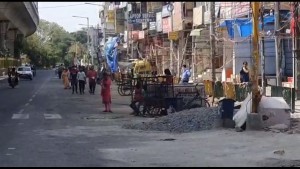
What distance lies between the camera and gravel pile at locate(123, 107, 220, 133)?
17.0 meters

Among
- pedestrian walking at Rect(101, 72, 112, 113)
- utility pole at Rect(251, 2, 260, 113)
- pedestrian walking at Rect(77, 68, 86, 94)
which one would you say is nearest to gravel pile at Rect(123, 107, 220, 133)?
utility pole at Rect(251, 2, 260, 113)

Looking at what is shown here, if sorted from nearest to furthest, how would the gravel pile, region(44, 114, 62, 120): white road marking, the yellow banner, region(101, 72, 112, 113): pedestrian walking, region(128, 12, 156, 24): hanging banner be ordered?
the gravel pile
region(44, 114, 62, 120): white road marking
region(101, 72, 112, 113): pedestrian walking
region(128, 12, 156, 24): hanging banner
the yellow banner

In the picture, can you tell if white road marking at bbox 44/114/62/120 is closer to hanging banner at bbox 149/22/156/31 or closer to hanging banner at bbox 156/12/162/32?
hanging banner at bbox 156/12/162/32

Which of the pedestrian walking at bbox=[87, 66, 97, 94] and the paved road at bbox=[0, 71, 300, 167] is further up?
the pedestrian walking at bbox=[87, 66, 97, 94]

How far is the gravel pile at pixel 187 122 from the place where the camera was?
55.7 feet

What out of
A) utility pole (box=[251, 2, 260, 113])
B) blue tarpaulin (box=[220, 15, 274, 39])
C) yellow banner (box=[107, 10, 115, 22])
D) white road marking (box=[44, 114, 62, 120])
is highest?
yellow banner (box=[107, 10, 115, 22])

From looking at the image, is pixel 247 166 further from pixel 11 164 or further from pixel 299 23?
pixel 299 23

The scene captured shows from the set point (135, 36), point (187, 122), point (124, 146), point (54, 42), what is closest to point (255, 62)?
point (187, 122)

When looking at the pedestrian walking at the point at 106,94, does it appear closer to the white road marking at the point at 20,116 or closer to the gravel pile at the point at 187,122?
the white road marking at the point at 20,116

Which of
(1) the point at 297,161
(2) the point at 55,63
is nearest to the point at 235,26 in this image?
(1) the point at 297,161

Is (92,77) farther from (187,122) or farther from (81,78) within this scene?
(187,122)

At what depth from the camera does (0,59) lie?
8125 cm

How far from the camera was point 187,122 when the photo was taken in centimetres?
1742

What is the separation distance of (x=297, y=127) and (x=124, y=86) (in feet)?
70.0
